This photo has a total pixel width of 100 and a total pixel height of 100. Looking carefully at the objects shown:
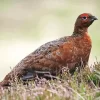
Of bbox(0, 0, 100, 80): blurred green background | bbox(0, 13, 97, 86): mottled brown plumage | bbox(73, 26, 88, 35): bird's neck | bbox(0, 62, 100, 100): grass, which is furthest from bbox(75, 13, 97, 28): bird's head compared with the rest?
bbox(0, 0, 100, 80): blurred green background

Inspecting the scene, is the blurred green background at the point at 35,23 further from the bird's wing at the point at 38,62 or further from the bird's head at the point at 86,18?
the bird's wing at the point at 38,62

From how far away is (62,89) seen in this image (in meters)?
12.4

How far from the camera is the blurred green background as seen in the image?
2940 cm

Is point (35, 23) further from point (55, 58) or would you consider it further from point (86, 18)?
point (55, 58)

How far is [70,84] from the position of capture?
12.9 metres

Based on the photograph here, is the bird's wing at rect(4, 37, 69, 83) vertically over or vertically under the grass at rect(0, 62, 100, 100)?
over

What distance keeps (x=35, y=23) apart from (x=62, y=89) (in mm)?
24228

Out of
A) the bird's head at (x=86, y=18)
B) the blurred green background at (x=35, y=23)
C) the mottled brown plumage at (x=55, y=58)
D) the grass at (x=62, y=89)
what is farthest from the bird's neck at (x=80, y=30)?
the blurred green background at (x=35, y=23)

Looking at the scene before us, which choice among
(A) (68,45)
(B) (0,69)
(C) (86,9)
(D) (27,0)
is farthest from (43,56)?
(D) (27,0)

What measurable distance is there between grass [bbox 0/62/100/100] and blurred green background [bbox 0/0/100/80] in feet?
42.7

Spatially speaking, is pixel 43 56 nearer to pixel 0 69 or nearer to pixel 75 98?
pixel 75 98

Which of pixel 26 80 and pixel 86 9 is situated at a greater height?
pixel 86 9

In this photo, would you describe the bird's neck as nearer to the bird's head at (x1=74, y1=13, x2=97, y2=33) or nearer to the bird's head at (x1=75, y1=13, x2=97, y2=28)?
the bird's head at (x1=74, y1=13, x2=97, y2=33)

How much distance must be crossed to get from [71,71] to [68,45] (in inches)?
17.7
